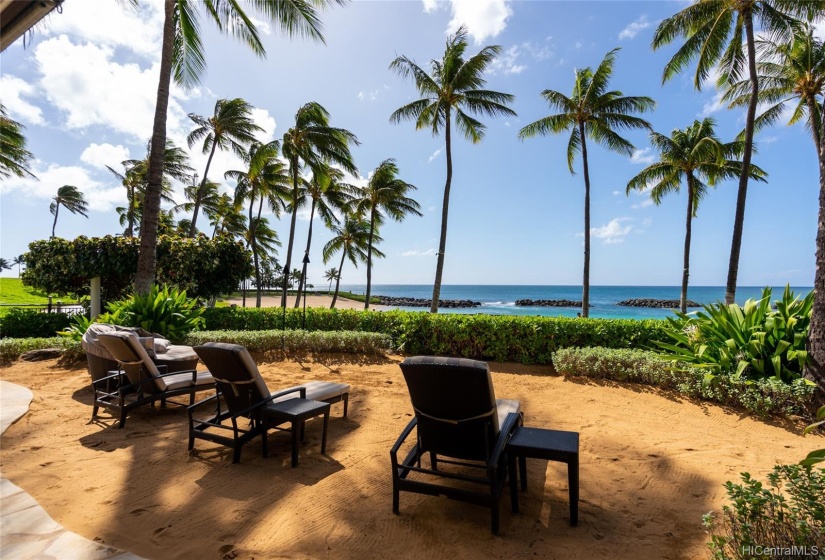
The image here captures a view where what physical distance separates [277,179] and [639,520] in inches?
994

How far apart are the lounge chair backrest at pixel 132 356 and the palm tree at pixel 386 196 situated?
2201cm

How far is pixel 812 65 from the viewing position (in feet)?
43.7

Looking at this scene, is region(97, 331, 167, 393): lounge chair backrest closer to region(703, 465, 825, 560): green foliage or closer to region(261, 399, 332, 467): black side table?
region(261, 399, 332, 467): black side table

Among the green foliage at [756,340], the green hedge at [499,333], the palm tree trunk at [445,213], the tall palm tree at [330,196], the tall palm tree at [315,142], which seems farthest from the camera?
the tall palm tree at [330,196]

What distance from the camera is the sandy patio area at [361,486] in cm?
247

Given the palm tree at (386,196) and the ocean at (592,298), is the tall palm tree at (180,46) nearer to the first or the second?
the ocean at (592,298)

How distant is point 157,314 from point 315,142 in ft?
41.1

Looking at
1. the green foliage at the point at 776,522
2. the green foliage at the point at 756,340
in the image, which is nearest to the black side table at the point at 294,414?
the green foliage at the point at 776,522

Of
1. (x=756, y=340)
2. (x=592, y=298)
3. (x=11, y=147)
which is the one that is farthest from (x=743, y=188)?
(x=592, y=298)

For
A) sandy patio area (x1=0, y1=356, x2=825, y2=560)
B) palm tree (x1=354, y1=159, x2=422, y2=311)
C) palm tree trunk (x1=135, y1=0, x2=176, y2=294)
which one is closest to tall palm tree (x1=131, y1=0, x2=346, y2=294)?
palm tree trunk (x1=135, y1=0, x2=176, y2=294)

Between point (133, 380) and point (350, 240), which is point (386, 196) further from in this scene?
point (133, 380)

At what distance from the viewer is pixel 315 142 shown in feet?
60.5

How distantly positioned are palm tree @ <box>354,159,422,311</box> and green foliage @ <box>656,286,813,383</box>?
22262mm

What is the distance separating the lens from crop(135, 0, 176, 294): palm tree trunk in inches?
363
